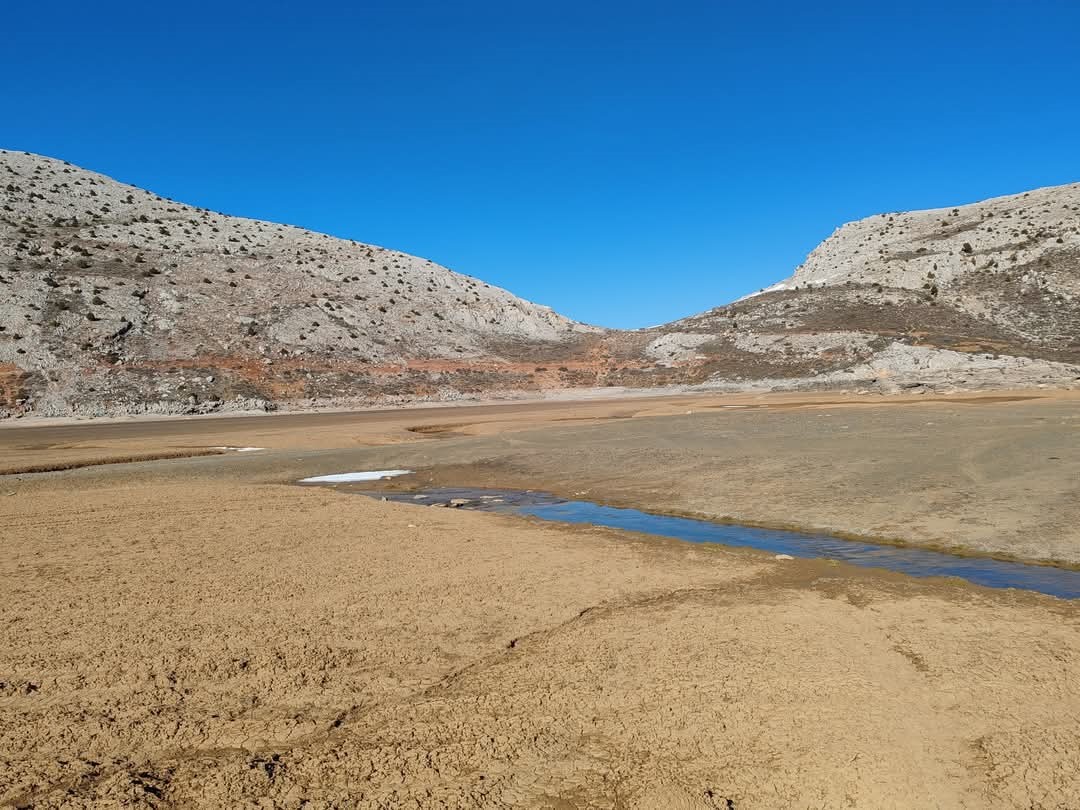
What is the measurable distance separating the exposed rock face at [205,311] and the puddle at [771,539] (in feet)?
121

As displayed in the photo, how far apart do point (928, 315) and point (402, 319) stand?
49739mm

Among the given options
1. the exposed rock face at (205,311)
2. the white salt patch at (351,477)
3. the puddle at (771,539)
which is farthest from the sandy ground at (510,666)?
the exposed rock face at (205,311)

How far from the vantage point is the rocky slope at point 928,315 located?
50.6 metres

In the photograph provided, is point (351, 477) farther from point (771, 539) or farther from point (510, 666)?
point (510, 666)

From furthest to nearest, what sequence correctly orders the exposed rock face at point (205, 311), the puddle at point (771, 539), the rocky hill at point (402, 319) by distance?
the rocky hill at point (402, 319) → the exposed rock face at point (205, 311) → the puddle at point (771, 539)

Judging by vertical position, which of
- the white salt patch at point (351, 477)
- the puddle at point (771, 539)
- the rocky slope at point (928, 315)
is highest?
the rocky slope at point (928, 315)

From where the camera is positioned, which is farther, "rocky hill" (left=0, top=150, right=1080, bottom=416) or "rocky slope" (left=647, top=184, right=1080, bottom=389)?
"rocky slope" (left=647, top=184, right=1080, bottom=389)

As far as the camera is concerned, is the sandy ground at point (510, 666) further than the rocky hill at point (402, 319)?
No

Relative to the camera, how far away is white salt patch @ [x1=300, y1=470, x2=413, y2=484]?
18641 mm

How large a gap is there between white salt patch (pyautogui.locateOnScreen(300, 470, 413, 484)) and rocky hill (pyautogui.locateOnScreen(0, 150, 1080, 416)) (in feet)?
101

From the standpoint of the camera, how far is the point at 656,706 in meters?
5.04

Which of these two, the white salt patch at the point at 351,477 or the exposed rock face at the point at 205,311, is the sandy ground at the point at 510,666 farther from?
the exposed rock face at the point at 205,311

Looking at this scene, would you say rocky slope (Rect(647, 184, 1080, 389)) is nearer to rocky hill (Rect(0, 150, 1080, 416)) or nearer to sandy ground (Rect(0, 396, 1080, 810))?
rocky hill (Rect(0, 150, 1080, 416))

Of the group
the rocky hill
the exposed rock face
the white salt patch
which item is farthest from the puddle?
the exposed rock face
